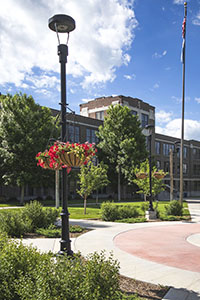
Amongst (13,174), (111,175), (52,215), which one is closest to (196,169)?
(111,175)

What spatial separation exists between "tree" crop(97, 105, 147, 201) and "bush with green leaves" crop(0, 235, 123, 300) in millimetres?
33957

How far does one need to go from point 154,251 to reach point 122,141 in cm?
3151

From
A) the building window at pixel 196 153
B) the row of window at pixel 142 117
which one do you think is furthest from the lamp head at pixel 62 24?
the building window at pixel 196 153

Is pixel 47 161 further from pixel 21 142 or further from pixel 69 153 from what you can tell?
pixel 21 142

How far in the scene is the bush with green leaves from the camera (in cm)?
353

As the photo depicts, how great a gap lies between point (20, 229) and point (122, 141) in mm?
30060

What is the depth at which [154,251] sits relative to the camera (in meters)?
8.71

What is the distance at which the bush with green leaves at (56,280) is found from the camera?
353cm

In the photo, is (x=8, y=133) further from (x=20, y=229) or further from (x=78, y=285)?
(x=78, y=285)

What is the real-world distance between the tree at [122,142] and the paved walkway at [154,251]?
24.8m

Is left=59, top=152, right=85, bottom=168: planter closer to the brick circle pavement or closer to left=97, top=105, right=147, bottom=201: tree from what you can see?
the brick circle pavement

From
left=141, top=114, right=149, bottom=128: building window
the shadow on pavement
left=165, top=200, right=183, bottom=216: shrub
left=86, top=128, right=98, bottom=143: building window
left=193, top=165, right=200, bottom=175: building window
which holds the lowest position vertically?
left=165, top=200, right=183, bottom=216: shrub

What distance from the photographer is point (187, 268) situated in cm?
694

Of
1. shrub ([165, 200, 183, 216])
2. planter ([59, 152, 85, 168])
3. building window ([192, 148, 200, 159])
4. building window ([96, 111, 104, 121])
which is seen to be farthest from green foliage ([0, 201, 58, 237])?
building window ([192, 148, 200, 159])
